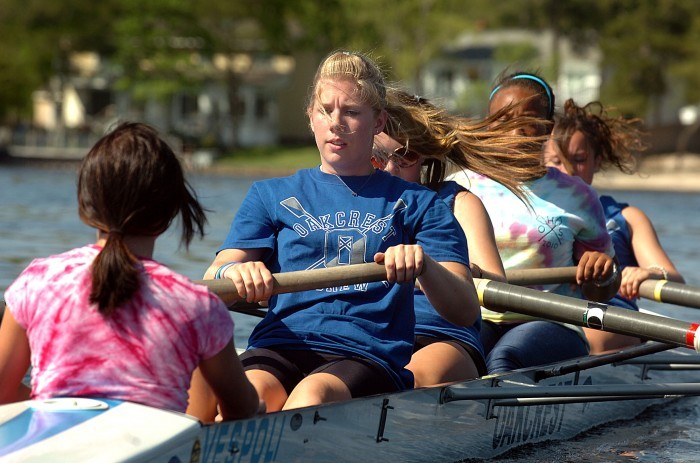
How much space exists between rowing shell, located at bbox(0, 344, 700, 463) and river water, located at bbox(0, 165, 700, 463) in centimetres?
15

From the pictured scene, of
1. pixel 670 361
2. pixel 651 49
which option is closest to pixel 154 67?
Answer: pixel 651 49

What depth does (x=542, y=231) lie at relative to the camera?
580cm

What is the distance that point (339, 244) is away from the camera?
14.0 ft

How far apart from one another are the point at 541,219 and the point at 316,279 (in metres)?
2.06

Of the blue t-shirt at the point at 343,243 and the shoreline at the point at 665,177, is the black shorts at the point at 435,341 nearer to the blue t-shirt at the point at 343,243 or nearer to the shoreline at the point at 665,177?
the blue t-shirt at the point at 343,243

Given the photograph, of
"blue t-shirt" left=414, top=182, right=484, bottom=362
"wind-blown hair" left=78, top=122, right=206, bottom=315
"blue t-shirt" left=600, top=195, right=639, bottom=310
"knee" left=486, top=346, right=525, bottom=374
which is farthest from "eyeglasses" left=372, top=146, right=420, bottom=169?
"blue t-shirt" left=600, top=195, right=639, bottom=310

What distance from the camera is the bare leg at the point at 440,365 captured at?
470cm

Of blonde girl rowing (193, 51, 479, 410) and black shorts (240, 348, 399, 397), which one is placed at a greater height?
blonde girl rowing (193, 51, 479, 410)

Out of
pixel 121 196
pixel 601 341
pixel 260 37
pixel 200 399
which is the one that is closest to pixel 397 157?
pixel 200 399

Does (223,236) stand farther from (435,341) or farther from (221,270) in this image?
(221,270)

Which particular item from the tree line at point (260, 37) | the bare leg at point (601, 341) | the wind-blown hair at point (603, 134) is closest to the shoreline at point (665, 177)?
the tree line at point (260, 37)

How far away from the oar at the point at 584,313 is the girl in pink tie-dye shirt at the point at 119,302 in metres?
2.05

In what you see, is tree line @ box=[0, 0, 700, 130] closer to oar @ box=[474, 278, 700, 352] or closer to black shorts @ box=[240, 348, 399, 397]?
oar @ box=[474, 278, 700, 352]

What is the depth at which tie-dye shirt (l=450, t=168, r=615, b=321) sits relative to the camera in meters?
5.78
